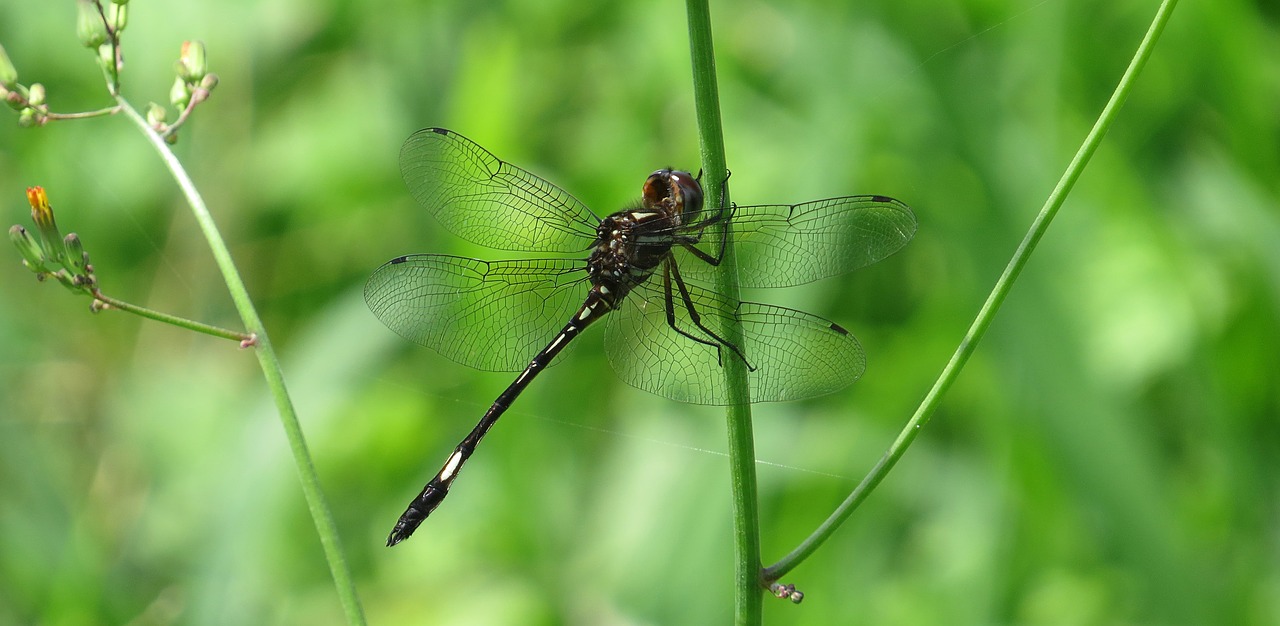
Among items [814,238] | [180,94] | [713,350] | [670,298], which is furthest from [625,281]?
[180,94]

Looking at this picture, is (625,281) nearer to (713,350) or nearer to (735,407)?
(713,350)

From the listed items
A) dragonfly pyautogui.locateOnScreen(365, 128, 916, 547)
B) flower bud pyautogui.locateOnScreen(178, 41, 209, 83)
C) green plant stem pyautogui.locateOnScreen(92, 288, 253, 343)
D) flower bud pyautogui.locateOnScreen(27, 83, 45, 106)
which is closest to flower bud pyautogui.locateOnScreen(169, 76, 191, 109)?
flower bud pyautogui.locateOnScreen(178, 41, 209, 83)

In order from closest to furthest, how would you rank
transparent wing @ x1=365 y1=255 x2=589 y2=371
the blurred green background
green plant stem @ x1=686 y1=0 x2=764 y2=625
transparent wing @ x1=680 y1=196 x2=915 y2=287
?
green plant stem @ x1=686 y1=0 x2=764 y2=625 → transparent wing @ x1=680 y1=196 x2=915 y2=287 → transparent wing @ x1=365 y1=255 x2=589 y2=371 → the blurred green background

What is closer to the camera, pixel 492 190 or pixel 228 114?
pixel 492 190

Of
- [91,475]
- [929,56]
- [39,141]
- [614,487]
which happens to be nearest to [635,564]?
[614,487]

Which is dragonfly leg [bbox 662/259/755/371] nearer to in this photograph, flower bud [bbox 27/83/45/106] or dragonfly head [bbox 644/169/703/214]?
dragonfly head [bbox 644/169/703/214]

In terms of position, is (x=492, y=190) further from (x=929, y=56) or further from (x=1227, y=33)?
(x=1227, y=33)

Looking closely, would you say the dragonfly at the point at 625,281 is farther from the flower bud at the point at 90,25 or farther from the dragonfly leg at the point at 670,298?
the flower bud at the point at 90,25
